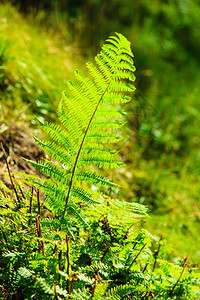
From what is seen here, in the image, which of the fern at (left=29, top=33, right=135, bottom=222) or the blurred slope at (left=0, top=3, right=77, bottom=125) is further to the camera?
the blurred slope at (left=0, top=3, right=77, bottom=125)

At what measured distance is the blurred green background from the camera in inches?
126

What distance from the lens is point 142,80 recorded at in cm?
500

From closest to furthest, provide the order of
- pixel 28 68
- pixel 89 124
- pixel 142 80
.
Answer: pixel 89 124 → pixel 28 68 → pixel 142 80

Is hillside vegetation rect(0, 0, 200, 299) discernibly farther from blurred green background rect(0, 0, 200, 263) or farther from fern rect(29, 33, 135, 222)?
fern rect(29, 33, 135, 222)

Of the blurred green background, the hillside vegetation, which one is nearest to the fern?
the hillside vegetation

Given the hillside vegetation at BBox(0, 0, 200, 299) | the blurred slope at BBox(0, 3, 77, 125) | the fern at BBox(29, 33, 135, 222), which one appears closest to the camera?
the fern at BBox(29, 33, 135, 222)

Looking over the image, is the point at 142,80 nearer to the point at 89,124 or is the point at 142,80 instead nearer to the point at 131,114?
the point at 131,114

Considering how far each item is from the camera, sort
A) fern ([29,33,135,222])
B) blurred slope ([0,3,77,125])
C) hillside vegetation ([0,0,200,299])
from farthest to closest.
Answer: blurred slope ([0,3,77,125]) → hillside vegetation ([0,0,200,299]) → fern ([29,33,135,222])

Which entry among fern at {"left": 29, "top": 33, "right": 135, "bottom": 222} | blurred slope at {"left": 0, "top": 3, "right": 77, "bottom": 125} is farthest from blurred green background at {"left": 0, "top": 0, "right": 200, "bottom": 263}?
fern at {"left": 29, "top": 33, "right": 135, "bottom": 222}

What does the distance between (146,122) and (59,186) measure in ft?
10.3

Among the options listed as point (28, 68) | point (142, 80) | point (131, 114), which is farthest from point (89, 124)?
point (142, 80)

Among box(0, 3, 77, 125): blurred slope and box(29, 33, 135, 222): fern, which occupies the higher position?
box(0, 3, 77, 125): blurred slope

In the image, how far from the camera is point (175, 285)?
1.47 meters

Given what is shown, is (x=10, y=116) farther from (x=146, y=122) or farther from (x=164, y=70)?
(x=164, y=70)
